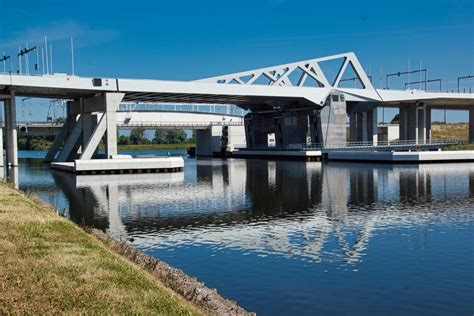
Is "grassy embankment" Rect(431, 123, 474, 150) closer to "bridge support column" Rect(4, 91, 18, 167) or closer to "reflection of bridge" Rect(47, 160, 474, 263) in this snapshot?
"reflection of bridge" Rect(47, 160, 474, 263)

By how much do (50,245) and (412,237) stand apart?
1092cm

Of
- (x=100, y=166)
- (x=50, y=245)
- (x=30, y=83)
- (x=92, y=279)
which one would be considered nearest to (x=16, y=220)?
Result: (x=50, y=245)

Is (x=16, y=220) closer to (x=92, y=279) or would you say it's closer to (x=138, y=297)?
(x=92, y=279)

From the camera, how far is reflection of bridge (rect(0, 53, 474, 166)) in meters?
52.8

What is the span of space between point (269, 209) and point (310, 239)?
7.25 metres

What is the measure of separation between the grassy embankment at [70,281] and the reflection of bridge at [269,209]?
4720 millimetres

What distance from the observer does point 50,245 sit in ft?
37.6

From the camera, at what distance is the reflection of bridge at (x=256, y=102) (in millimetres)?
52812

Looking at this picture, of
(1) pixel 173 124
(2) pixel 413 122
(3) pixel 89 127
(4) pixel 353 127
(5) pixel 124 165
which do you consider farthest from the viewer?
(1) pixel 173 124

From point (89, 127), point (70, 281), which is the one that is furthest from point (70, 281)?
point (89, 127)

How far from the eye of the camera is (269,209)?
77.3 ft

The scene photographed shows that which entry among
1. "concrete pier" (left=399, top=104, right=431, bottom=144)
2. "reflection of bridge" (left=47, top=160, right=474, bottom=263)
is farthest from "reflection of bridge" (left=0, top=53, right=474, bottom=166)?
"reflection of bridge" (left=47, top=160, right=474, bottom=263)

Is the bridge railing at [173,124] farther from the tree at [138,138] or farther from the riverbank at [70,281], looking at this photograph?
the riverbank at [70,281]

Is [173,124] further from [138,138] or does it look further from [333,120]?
[138,138]
